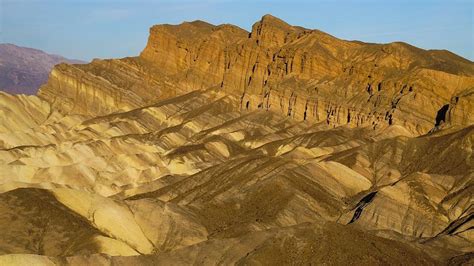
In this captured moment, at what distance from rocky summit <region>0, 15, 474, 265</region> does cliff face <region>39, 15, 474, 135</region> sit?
367mm

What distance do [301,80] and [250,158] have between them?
53.8 m

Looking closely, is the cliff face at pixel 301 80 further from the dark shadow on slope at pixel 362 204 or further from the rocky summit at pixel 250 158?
the dark shadow on slope at pixel 362 204

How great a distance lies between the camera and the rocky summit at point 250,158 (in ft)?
218

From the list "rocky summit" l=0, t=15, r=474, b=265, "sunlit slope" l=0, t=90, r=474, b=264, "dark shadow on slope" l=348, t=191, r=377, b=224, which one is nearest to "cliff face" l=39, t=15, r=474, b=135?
"rocky summit" l=0, t=15, r=474, b=265

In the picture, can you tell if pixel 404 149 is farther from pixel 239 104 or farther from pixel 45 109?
pixel 45 109

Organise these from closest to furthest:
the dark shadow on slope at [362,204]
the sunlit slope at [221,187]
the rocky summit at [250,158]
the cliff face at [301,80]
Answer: the sunlit slope at [221,187] < the rocky summit at [250,158] < the dark shadow on slope at [362,204] < the cliff face at [301,80]

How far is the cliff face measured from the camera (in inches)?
5664

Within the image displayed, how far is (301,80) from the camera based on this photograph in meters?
168

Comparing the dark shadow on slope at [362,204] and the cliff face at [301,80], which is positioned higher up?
the cliff face at [301,80]

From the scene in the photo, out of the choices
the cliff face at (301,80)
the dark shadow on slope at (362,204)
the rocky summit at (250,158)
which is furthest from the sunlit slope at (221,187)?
the cliff face at (301,80)

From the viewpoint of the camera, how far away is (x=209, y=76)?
192m

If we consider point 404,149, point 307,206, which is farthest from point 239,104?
point 307,206

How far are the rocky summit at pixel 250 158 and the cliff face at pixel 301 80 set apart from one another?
367mm

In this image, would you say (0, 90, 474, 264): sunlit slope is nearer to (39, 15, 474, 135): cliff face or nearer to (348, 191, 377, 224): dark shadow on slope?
(348, 191, 377, 224): dark shadow on slope
